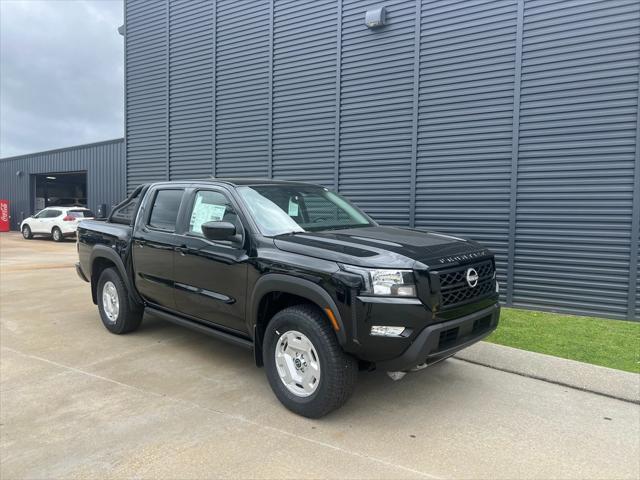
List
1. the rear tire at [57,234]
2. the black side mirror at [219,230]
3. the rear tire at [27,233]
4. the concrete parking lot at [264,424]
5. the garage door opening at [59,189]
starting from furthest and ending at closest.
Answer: the garage door opening at [59,189] < the rear tire at [27,233] < the rear tire at [57,234] < the black side mirror at [219,230] < the concrete parking lot at [264,424]

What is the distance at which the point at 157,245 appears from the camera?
5.02 metres

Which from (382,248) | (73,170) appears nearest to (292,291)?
(382,248)

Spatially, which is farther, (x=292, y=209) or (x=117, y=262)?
(x=117, y=262)

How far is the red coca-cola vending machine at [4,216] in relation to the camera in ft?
Result: 90.9

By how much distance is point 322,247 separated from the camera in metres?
3.63

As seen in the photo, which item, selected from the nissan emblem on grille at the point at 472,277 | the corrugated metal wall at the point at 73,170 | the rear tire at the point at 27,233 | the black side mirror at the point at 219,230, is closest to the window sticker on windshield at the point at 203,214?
the black side mirror at the point at 219,230

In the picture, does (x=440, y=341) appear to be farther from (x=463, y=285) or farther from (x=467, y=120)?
(x=467, y=120)

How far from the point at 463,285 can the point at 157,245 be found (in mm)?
3081

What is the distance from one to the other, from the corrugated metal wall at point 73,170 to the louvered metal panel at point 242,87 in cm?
814

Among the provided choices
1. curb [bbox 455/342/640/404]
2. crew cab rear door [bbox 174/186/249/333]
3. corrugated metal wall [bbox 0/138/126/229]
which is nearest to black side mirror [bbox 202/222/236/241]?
crew cab rear door [bbox 174/186/249/333]

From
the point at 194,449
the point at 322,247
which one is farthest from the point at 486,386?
the point at 194,449

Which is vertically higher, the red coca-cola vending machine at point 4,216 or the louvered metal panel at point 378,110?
the louvered metal panel at point 378,110

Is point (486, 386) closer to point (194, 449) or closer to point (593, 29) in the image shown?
point (194, 449)

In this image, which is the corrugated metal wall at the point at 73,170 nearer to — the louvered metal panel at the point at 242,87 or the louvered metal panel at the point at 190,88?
the louvered metal panel at the point at 190,88
